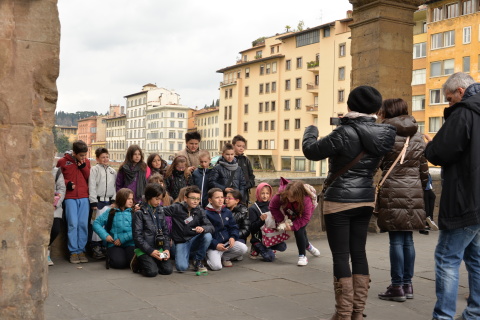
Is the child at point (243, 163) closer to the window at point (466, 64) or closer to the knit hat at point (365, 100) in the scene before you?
the knit hat at point (365, 100)

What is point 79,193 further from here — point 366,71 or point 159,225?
point 366,71

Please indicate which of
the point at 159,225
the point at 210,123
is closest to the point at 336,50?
the point at 210,123

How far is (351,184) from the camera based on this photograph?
4.16 meters

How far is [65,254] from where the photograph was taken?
722 cm

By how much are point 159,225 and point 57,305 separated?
6.33 feet

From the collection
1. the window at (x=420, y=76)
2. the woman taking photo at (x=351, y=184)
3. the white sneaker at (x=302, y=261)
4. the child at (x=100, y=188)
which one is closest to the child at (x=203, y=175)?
the child at (x=100, y=188)

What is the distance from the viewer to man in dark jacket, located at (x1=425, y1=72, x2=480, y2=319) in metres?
4.02

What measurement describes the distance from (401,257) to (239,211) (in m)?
2.70

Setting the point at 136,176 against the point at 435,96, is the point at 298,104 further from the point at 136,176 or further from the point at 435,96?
the point at 136,176

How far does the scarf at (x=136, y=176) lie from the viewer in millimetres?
7441

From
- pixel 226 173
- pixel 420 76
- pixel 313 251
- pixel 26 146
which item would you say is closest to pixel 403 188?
pixel 313 251

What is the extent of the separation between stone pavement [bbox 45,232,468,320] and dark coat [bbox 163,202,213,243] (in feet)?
1.63

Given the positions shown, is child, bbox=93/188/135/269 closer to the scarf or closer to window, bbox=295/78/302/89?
the scarf

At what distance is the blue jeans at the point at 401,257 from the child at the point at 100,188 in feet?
12.3
